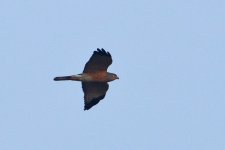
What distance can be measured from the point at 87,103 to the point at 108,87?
102 cm

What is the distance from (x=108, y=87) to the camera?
40469mm

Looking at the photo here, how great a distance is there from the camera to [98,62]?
39.2 m

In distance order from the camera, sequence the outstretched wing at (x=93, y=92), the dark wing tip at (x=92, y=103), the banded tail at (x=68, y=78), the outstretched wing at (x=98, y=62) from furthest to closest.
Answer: the dark wing tip at (x=92, y=103) < the outstretched wing at (x=93, y=92) < the banded tail at (x=68, y=78) < the outstretched wing at (x=98, y=62)

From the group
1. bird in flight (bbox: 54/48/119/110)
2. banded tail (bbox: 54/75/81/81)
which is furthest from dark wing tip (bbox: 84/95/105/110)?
banded tail (bbox: 54/75/81/81)

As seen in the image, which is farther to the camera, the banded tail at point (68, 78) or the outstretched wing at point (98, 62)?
the banded tail at point (68, 78)

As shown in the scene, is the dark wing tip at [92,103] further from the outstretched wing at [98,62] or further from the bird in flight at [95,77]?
the outstretched wing at [98,62]

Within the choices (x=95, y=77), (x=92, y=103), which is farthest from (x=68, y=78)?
(x=92, y=103)

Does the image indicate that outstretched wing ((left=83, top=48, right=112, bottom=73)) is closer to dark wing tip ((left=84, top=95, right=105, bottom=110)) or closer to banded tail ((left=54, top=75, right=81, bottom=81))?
banded tail ((left=54, top=75, right=81, bottom=81))

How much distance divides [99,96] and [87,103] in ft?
1.75

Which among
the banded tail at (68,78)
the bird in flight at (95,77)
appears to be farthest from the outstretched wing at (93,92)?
the banded tail at (68,78)

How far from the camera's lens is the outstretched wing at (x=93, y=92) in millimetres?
40406

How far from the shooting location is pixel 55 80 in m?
39.7

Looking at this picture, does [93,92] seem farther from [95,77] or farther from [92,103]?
[95,77]

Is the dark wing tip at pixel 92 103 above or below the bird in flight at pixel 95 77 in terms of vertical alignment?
below
